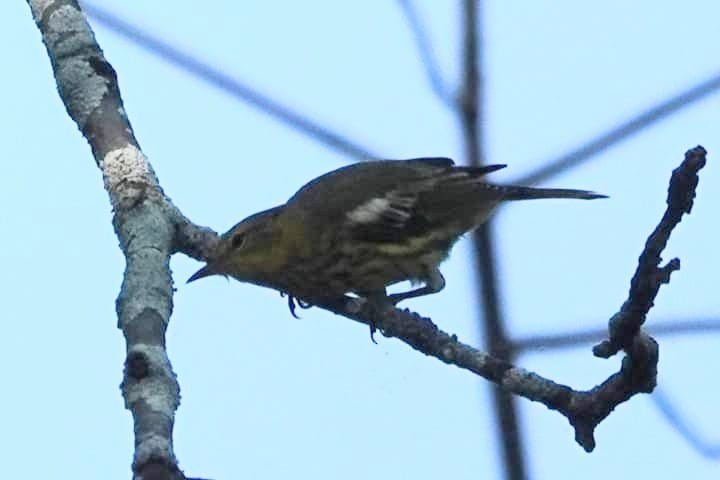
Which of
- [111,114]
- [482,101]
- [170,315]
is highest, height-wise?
[111,114]

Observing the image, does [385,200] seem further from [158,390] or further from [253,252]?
[158,390]

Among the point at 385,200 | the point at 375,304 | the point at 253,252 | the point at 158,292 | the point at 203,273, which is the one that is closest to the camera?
the point at 158,292

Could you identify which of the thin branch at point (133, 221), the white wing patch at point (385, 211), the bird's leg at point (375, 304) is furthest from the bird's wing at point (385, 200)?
the thin branch at point (133, 221)

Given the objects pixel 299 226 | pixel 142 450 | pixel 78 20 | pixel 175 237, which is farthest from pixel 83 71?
pixel 142 450

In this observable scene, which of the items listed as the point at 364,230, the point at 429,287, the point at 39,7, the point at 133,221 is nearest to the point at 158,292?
the point at 133,221

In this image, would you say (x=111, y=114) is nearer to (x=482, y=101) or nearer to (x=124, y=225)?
(x=124, y=225)

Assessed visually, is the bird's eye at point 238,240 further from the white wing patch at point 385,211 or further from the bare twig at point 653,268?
the bare twig at point 653,268
